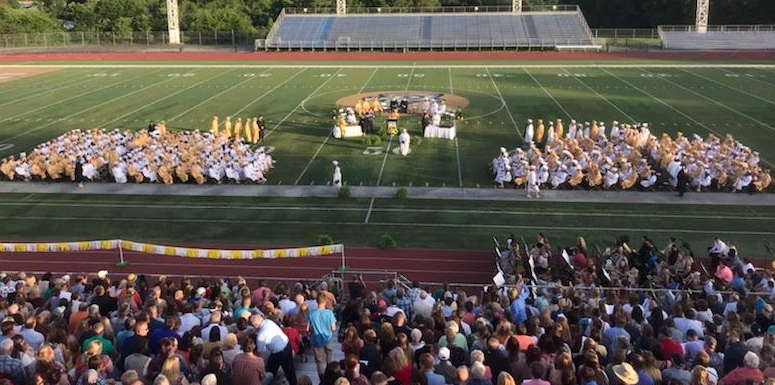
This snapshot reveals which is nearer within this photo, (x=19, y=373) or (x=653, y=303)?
(x=19, y=373)

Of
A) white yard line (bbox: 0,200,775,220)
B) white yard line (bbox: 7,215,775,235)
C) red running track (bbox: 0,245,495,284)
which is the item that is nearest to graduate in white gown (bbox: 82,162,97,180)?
white yard line (bbox: 0,200,775,220)

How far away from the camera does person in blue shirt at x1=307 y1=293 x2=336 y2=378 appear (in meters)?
8.66

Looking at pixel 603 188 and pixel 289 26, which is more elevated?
pixel 289 26

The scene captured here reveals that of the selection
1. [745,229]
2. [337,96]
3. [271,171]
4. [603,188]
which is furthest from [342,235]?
[337,96]

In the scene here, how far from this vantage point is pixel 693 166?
67.1ft

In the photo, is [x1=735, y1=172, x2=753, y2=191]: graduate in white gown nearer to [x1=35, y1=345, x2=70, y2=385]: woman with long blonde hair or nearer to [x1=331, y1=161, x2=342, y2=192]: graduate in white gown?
[x1=331, y1=161, x2=342, y2=192]: graduate in white gown

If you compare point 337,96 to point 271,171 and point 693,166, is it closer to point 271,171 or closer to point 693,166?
point 271,171

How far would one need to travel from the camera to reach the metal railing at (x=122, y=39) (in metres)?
75.8

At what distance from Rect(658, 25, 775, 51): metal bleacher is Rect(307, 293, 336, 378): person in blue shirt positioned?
6576 cm

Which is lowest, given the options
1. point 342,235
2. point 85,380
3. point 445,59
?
point 342,235

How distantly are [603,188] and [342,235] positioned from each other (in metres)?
8.60

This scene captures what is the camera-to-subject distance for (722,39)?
66.9 m

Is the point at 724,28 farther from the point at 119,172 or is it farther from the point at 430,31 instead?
A: the point at 119,172

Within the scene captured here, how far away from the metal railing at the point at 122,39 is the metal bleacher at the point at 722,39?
44.4m
